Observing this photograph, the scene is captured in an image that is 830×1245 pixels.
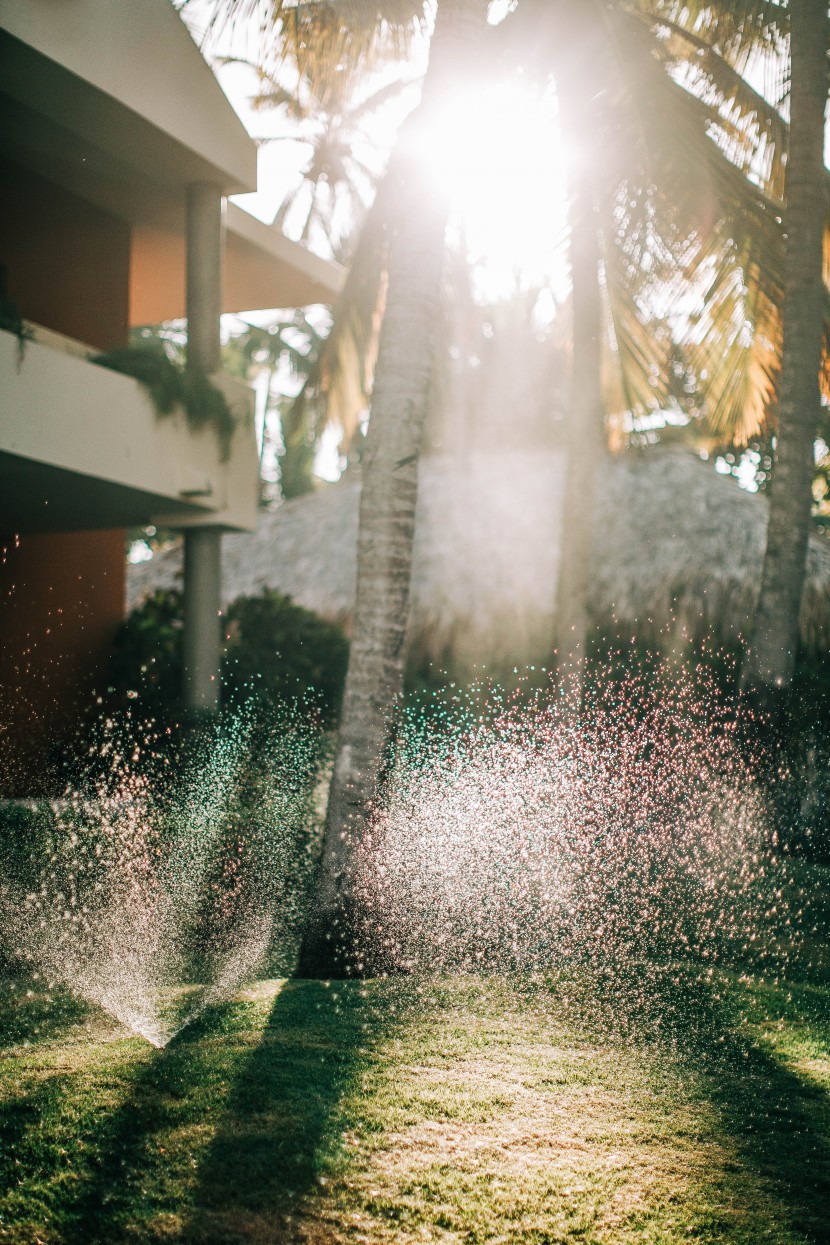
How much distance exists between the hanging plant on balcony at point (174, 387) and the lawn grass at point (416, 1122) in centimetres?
506

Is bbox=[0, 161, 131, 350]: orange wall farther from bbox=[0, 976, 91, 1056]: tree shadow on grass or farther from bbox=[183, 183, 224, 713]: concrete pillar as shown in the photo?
bbox=[0, 976, 91, 1056]: tree shadow on grass

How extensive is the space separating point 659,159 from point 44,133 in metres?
4.88

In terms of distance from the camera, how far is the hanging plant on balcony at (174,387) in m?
8.74

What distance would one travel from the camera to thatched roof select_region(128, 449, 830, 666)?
13.3 meters

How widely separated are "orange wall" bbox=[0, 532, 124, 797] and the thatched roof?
16.0 feet

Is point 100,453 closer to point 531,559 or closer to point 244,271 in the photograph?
point 244,271

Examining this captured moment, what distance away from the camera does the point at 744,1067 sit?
15.3 feet

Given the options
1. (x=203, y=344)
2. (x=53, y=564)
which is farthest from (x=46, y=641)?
(x=203, y=344)

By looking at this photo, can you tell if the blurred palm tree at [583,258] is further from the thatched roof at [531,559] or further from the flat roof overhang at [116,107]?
the thatched roof at [531,559]

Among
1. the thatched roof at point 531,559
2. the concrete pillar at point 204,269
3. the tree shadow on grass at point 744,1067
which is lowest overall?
the tree shadow on grass at point 744,1067

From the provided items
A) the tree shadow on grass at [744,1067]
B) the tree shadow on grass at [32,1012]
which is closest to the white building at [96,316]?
the tree shadow on grass at [32,1012]

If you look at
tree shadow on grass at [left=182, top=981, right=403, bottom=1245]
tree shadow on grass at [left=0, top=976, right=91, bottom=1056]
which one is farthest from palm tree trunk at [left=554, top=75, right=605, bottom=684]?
tree shadow on grass at [left=0, top=976, right=91, bottom=1056]

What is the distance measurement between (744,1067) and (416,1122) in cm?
161

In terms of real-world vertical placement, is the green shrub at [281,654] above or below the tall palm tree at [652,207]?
below
